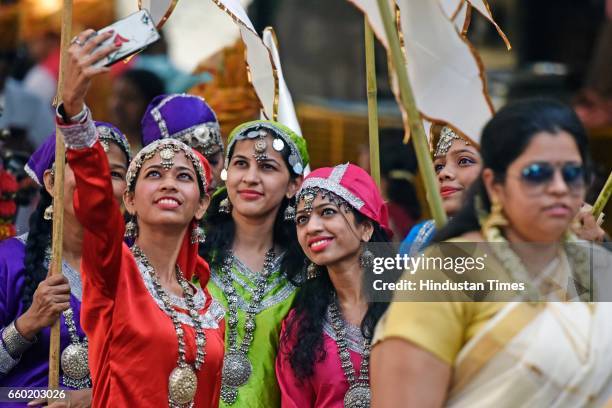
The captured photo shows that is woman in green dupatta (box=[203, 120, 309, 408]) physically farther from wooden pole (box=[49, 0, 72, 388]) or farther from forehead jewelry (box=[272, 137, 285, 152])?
wooden pole (box=[49, 0, 72, 388])

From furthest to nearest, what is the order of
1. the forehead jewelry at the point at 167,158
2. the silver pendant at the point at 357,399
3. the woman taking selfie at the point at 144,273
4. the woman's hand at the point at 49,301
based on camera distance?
the silver pendant at the point at 357,399 → the forehead jewelry at the point at 167,158 → the woman's hand at the point at 49,301 → the woman taking selfie at the point at 144,273

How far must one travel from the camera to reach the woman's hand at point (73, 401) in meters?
4.90

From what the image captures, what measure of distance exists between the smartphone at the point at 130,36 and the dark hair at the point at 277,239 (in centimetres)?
177

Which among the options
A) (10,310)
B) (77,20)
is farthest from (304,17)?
(10,310)

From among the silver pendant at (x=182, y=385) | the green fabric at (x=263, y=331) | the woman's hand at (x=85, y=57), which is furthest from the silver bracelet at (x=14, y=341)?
the woman's hand at (x=85, y=57)

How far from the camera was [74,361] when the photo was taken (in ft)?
17.2

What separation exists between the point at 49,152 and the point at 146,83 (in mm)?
3901

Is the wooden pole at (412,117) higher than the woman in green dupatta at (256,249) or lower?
higher

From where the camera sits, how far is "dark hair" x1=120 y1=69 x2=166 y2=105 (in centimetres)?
934

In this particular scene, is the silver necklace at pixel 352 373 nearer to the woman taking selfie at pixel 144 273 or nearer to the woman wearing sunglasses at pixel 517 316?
the woman taking selfie at pixel 144 273

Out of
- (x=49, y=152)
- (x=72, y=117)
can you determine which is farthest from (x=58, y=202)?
(x=49, y=152)

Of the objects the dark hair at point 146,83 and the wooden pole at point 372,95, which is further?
the dark hair at point 146,83

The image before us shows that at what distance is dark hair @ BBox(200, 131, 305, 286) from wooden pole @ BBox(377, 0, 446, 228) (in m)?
1.83

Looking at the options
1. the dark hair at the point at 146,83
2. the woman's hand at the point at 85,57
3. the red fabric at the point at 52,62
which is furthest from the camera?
the red fabric at the point at 52,62
